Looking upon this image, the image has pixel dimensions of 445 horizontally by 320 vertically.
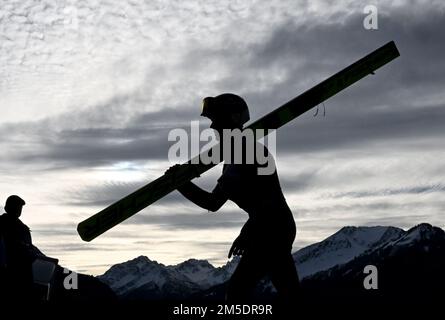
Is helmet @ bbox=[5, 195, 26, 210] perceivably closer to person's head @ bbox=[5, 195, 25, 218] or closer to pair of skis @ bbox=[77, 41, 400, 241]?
person's head @ bbox=[5, 195, 25, 218]

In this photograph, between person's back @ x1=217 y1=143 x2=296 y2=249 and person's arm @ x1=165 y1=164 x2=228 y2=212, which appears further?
person's arm @ x1=165 y1=164 x2=228 y2=212

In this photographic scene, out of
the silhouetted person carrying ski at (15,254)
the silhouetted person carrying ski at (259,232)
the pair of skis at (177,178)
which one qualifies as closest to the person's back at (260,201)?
the silhouetted person carrying ski at (259,232)

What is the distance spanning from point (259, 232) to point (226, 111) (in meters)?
1.21

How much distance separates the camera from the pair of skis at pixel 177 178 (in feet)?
23.1

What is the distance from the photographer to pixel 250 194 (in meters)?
6.85

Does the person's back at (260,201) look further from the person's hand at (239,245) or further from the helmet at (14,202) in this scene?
the helmet at (14,202)

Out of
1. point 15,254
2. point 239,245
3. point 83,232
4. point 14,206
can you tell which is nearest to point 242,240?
point 239,245

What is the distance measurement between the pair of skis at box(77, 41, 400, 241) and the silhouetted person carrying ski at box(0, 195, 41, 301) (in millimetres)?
4886

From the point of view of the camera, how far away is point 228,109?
274 inches

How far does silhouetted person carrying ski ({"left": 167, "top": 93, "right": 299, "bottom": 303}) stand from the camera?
268 inches

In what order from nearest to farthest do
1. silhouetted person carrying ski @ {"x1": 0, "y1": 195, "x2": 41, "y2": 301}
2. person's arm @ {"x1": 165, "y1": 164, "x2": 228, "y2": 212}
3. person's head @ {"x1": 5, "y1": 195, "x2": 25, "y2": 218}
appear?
person's arm @ {"x1": 165, "y1": 164, "x2": 228, "y2": 212} → silhouetted person carrying ski @ {"x1": 0, "y1": 195, "x2": 41, "y2": 301} → person's head @ {"x1": 5, "y1": 195, "x2": 25, "y2": 218}

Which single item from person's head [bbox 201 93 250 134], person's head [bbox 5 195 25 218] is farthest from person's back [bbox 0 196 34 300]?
person's head [bbox 201 93 250 134]
